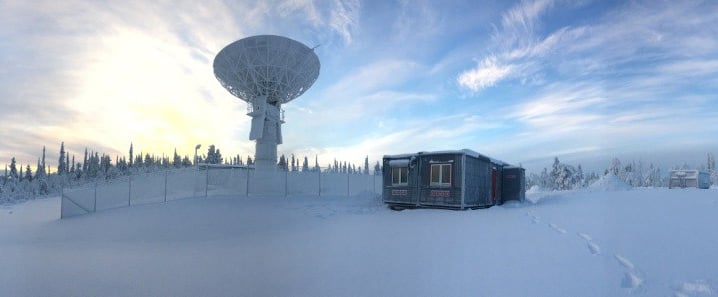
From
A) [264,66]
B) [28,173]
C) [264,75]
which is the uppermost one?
[264,66]

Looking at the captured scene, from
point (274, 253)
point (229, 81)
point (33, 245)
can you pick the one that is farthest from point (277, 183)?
point (274, 253)

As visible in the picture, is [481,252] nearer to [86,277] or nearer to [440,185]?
[86,277]

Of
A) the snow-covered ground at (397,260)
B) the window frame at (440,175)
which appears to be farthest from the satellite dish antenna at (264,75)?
the snow-covered ground at (397,260)

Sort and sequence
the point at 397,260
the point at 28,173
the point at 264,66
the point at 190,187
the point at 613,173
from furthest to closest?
the point at 28,173 < the point at 613,173 < the point at 264,66 < the point at 190,187 < the point at 397,260

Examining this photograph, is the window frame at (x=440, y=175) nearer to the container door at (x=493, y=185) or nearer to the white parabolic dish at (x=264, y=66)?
the container door at (x=493, y=185)

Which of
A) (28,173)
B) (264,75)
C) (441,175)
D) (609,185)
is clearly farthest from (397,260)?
(28,173)

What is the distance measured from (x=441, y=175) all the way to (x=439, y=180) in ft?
0.76

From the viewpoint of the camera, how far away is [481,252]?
6434mm

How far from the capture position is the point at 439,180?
635 inches

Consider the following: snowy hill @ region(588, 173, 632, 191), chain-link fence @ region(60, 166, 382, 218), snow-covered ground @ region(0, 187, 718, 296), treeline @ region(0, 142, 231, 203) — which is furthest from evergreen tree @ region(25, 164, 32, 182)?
snowy hill @ region(588, 173, 632, 191)

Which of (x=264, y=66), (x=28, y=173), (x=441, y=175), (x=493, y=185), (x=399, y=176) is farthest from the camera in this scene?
(x=28, y=173)

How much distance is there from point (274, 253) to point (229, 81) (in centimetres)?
2192

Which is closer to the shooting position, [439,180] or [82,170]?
[439,180]

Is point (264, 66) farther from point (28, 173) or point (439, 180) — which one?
point (28, 173)
